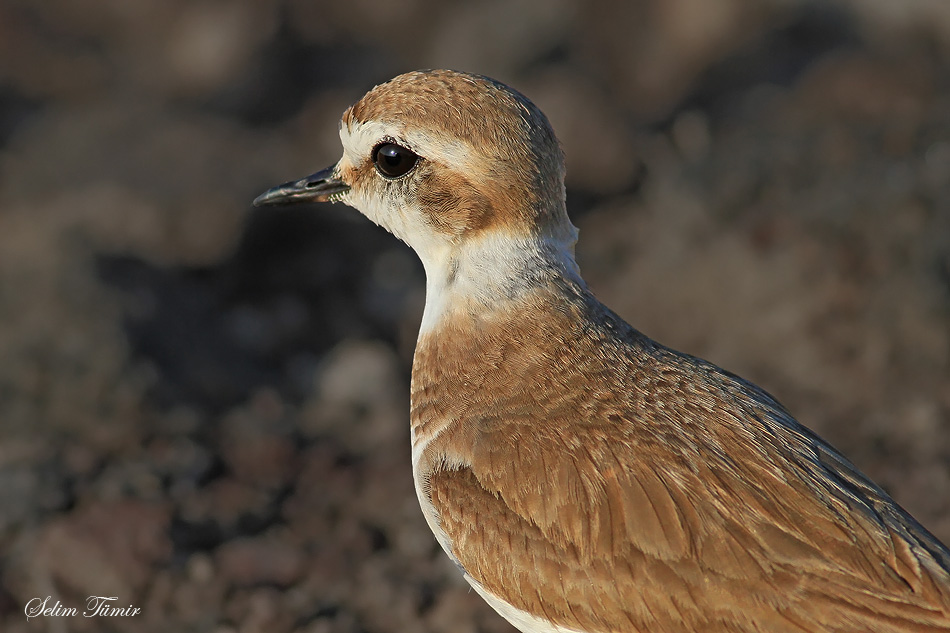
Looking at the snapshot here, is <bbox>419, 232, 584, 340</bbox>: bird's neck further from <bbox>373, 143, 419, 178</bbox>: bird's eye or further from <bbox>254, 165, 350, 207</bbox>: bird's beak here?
<bbox>254, 165, 350, 207</bbox>: bird's beak

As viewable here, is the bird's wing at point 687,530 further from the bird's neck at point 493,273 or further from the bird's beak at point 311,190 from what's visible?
the bird's beak at point 311,190

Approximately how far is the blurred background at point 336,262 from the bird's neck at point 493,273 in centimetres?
206

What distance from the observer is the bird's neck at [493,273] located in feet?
14.1

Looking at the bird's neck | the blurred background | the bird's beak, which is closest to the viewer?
the bird's neck

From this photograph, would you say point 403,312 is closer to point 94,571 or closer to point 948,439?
point 94,571

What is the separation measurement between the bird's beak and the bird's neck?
0.55 m

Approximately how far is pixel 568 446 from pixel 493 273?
85cm

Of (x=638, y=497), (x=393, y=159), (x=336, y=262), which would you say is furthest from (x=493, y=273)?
(x=336, y=262)

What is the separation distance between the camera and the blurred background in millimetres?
6004

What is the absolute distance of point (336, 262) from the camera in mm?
8594

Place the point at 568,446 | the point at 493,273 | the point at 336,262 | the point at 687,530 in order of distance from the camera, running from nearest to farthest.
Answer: the point at 687,530
the point at 568,446
the point at 493,273
the point at 336,262

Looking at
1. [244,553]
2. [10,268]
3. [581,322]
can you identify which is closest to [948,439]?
[581,322]

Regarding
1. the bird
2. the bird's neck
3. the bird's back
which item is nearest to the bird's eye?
the bird

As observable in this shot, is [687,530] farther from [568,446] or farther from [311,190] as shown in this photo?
[311,190]
